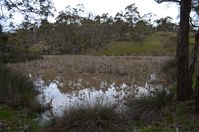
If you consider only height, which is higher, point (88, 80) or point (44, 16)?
point (44, 16)

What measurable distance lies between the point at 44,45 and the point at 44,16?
7309cm

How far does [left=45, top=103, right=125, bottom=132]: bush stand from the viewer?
339 inches

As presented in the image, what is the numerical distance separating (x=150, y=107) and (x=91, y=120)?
2.30m

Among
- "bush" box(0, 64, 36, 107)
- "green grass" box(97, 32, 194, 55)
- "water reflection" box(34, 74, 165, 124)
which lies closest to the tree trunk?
"water reflection" box(34, 74, 165, 124)

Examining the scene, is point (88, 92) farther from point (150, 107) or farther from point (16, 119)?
point (150, 107)

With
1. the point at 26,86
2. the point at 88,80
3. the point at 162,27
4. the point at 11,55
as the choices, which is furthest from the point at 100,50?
the point at 26,86

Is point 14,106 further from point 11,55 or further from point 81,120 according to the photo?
point 11,55

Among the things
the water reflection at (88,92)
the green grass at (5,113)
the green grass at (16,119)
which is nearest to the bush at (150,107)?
the green grass at (16,119)

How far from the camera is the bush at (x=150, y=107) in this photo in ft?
32.4

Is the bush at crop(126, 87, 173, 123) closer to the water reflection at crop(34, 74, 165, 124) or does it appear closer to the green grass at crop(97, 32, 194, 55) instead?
the water reflection at crop(34, 74, 165, 124)

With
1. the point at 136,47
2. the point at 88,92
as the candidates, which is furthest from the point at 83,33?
the point at 88,92

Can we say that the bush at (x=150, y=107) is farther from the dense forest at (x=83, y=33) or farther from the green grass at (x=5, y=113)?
the dense forest at (x=83, y=33)

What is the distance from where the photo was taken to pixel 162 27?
100562mm

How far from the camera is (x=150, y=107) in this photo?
33.9 ft
